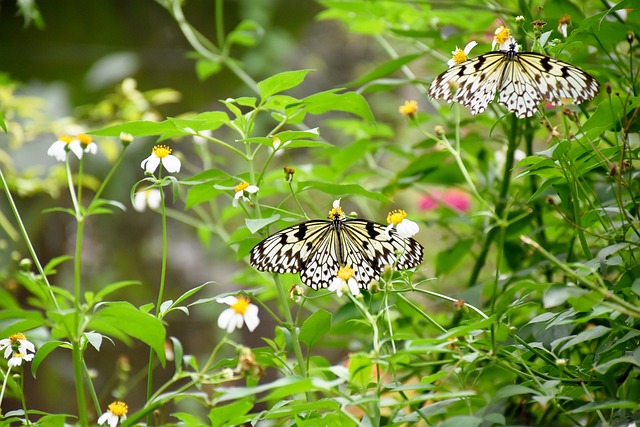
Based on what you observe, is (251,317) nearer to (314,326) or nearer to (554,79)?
(314,326)

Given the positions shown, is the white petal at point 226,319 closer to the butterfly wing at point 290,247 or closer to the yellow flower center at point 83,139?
the butterfly wing at point 290,247

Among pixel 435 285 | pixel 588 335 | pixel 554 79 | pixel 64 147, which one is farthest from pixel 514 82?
pixel 435 285

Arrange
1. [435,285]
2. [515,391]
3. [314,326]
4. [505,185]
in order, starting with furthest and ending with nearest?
[435,285], [505,185], [314,326], [515,391]

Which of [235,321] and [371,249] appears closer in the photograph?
[235,321]

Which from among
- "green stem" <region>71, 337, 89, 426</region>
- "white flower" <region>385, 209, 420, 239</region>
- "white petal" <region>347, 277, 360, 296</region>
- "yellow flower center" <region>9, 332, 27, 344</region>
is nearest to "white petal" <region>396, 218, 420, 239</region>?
"white flower" <region>385, 209, 420, 239</region>

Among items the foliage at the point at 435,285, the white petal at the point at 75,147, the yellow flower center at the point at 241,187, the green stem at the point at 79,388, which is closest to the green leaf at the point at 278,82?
the foliage at the point at 435,285

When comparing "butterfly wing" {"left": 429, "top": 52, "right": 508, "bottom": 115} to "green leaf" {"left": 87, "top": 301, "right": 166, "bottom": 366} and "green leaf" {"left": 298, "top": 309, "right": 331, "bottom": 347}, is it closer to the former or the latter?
"green leaf" {"left": 298, "top": 309, "right": 331, "bottom": 347}

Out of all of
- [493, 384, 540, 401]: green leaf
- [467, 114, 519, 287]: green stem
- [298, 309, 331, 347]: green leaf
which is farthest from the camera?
[467, 114, 519, 287]: green stem
